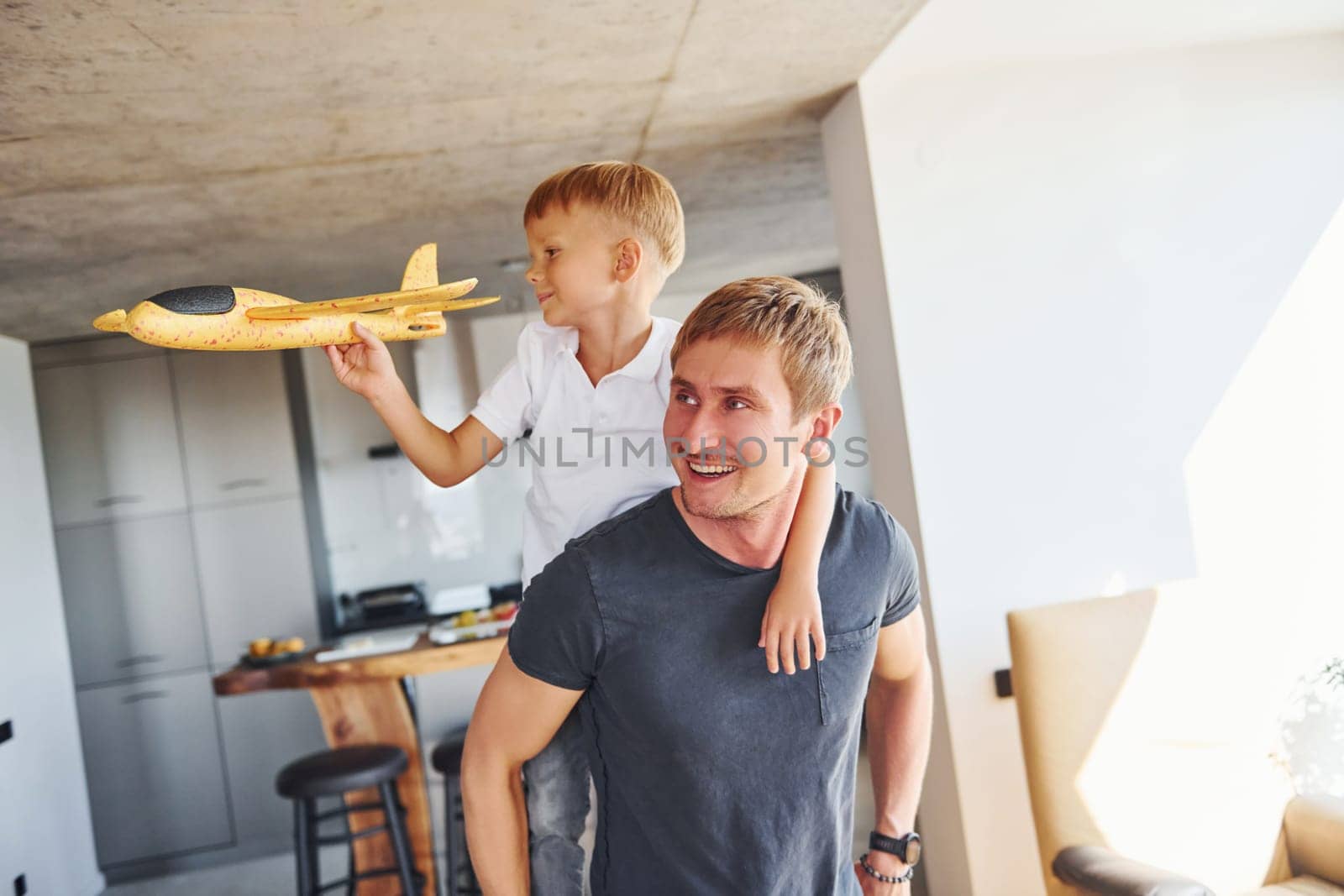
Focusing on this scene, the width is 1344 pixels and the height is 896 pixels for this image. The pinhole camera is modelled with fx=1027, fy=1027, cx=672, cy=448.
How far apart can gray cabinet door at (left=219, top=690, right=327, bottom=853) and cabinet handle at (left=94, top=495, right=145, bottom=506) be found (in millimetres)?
1109

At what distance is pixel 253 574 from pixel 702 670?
181 inches

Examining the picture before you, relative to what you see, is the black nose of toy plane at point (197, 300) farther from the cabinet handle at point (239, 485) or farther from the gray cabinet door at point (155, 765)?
the gray cabinet door at point (155, 765)

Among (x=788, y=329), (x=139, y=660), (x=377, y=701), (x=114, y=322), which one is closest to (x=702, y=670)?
(x=788, y=329)

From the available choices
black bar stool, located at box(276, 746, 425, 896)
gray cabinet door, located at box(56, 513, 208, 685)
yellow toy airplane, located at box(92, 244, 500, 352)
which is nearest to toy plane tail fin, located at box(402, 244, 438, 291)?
yellow toy airplane, located at box(92, 244, 500, 352)

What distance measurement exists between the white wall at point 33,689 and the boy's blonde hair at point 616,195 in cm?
396

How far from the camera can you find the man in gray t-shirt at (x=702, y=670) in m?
1.22

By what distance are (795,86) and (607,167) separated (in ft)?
4.88

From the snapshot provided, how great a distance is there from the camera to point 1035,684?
2.42 meters

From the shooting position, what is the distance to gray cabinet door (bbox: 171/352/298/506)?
5.28 m

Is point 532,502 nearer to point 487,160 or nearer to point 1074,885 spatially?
point 1074,885

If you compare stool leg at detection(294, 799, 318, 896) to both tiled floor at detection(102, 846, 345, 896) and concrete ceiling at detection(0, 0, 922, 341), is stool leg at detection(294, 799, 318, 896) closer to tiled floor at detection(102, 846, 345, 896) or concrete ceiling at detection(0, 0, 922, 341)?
tiled floor at detection(102, 846, 345, 896)

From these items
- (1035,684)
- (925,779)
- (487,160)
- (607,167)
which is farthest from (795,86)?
(925,779)

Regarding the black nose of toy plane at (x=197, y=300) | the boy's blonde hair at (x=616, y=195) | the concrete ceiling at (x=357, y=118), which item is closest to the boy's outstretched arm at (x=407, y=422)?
the black nose of toy plane at (x=197, y=300)

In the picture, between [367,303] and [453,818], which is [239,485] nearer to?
[453,818]
